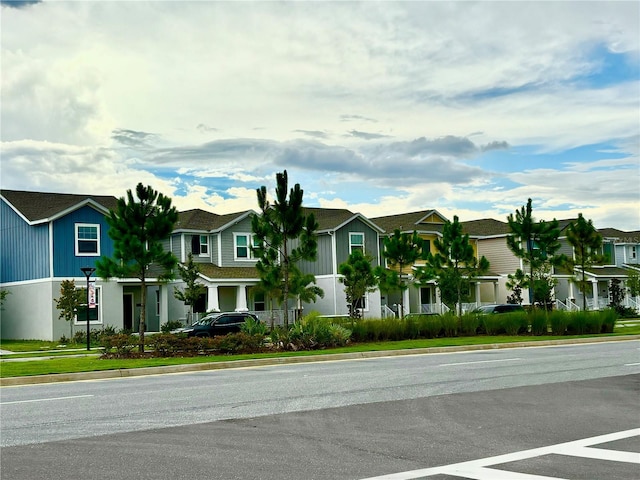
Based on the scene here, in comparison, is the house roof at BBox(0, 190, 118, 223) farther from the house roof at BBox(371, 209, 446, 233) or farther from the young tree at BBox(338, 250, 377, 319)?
the house roof at BBox(371, 209, 446, 233)

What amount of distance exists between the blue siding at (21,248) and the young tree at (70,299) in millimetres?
2683

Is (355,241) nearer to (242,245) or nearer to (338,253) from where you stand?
(338,253)

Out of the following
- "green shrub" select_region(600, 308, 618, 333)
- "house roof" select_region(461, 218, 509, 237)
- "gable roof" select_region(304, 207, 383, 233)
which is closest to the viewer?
"green shrub" select_region(600, 308, 618, 333)

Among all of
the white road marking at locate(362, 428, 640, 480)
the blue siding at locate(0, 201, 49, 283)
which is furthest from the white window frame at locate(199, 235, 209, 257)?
the white road marking at locate(362, 428, 640, 480)

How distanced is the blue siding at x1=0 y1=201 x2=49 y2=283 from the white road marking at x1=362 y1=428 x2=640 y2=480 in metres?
35.8

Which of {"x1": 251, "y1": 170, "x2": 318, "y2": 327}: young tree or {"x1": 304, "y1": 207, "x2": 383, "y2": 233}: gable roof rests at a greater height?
{"x1": 304, "y1": 207, "x2": 383, "y2": 233}: gable roof

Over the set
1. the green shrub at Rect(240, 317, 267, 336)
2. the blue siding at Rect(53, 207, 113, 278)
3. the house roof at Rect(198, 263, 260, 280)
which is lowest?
the green shrub at Rect(240, 317, 267, 336)

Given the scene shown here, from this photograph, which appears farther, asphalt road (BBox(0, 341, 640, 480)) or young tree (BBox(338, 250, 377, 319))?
young tree (BBox(338, 250, 377, 319))

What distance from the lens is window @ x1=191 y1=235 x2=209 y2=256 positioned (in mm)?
51466

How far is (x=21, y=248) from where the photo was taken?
43.9m

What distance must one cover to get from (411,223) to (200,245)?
16.8 m

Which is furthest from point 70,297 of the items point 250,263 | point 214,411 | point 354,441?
point 354,441

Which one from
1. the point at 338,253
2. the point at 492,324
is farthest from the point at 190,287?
the point at 492,324

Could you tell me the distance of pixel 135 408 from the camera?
13.2 metres
